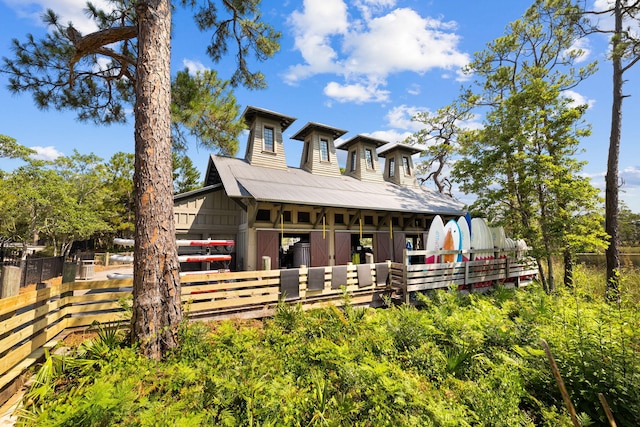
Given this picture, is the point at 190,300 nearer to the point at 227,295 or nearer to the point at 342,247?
the point at 227,295

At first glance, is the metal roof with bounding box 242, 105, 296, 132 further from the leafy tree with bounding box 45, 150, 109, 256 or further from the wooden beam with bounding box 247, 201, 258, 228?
the leafy tree with bounding box 45, 150, 109, 256

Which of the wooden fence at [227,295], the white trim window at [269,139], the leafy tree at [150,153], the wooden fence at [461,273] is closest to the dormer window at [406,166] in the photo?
the wooden fence at [461,273]

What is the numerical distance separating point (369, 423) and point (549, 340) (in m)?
3.07

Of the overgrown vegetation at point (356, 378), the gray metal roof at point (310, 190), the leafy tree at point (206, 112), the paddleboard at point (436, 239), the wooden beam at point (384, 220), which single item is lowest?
the overgrown vegetation at point (356, 378)

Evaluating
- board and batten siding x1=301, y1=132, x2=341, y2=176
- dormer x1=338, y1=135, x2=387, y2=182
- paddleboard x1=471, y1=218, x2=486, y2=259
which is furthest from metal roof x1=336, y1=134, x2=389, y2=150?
paddleboard x1=471, y1=218, x2=486, y2=259

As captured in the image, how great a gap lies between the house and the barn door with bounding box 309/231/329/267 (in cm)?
4

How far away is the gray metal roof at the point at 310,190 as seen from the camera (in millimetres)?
9414

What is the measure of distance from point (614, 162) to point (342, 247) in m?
10.3

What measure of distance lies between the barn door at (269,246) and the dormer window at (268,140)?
5.17 m

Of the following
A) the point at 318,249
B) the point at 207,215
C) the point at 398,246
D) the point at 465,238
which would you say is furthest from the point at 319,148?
the point at 465,238

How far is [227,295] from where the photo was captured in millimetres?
6355

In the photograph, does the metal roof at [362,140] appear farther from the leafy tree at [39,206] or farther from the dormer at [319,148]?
the leafy tree at [39,206]

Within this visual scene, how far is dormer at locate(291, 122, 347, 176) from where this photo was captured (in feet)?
48.4

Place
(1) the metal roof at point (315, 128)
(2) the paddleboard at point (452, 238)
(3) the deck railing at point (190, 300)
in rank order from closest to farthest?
(3) the deck railing at point (190, 300) < (2) the paddleboard at point (452, 238) < (1) the metal roof at point (315, 128)
